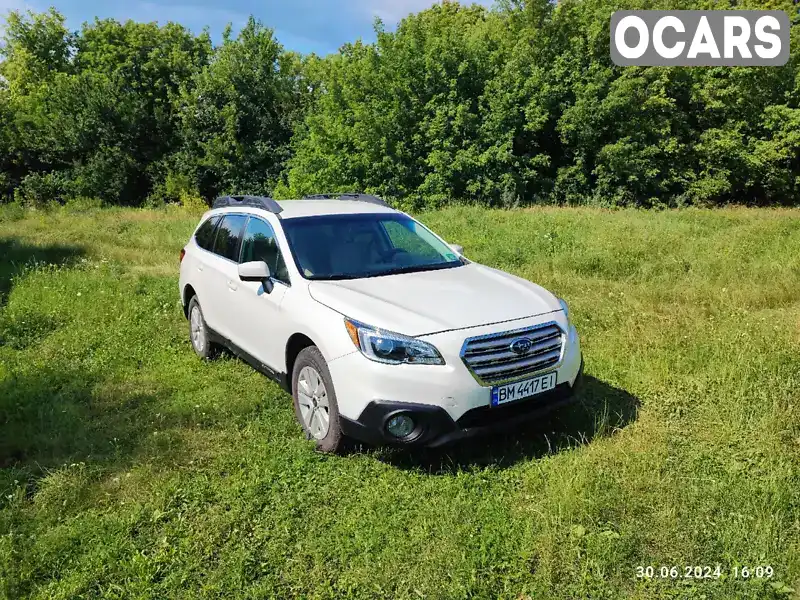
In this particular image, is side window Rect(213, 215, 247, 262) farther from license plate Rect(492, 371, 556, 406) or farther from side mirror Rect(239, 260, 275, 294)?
license plate Rect(492, 371, 556, 406)

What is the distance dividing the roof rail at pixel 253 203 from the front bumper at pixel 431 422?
220 centimetres

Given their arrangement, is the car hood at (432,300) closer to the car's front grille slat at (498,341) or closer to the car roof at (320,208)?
the car's front grille slat at (498,341)

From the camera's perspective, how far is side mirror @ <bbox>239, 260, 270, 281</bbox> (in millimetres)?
4523

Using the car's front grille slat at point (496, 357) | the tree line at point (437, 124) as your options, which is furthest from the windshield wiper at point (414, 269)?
the tree line at point (437, 124)

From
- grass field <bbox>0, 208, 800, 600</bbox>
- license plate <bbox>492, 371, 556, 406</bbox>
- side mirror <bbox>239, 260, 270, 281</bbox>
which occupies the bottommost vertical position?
grass field <bbox>0, 208, 800, 600</bbox>

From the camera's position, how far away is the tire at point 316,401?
3969mm

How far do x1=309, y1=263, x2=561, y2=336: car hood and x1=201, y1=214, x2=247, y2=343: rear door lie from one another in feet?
4.35

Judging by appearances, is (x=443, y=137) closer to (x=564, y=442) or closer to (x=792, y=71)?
(x=792, y=71)

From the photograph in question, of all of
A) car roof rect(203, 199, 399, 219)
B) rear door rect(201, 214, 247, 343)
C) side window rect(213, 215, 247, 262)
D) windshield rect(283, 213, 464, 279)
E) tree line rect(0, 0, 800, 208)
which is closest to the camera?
windshield rect(283, 213, 464, 279)

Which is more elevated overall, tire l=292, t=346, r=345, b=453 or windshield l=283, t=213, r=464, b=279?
windshield l=283, t=213, r=464, b=279

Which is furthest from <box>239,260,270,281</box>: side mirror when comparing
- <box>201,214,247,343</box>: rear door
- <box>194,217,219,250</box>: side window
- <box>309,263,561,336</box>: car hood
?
<box>194,217,219,250</box>: side window

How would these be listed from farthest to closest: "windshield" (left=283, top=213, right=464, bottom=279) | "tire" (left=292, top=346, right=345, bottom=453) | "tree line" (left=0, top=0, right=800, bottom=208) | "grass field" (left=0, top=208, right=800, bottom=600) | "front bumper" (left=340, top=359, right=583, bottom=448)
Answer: "tree line" (left=0, top=0, right=800, bottom=208) → "windshield" (left=283, top=213, right=464, bottom=279) → "tire" (left=292, top=346, right=345, bottom=453) → "front bumper" (left=340, top=359, right=583, bottom=448) → "grass field" (left=0, top=208, right=800, bottom=600)

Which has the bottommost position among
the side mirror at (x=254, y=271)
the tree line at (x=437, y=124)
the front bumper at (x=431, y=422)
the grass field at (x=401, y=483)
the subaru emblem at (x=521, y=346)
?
the grass field at (x=401, y=483)

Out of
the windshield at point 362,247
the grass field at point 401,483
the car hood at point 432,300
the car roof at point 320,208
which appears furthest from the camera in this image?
the car roof at point 320,208
